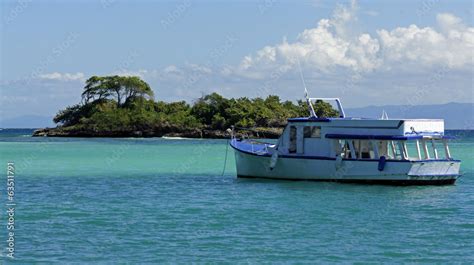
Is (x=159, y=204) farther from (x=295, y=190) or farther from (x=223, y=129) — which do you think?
(x=223, y=129)

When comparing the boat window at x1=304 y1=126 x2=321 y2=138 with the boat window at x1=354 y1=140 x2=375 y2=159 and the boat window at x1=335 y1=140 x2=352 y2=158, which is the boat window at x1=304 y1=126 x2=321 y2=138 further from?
the boat window at x1=354 y1=140 x2=375 y2=159

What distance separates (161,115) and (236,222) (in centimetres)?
10288

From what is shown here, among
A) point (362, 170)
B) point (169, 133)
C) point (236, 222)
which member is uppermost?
point (169, 133)

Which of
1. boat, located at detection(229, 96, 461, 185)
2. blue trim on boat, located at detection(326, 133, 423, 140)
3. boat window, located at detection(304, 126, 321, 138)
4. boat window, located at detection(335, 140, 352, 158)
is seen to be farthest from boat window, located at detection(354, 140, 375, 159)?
boat window, located at detection(304, 126, 321, 138)

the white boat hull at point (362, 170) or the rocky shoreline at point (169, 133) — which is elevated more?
the rocky shoreline at point (169, 133)

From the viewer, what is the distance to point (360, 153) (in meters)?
32.4

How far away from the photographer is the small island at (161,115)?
120 metres

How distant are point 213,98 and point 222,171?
8783 centimetres

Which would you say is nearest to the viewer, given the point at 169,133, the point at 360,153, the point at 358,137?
the point at 358,137

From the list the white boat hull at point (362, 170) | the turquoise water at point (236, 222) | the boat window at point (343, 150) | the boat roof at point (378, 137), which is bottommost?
the turquoise water at point (236, 222)

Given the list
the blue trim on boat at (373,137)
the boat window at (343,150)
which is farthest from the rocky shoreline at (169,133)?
the blue trim on boat at (373,137)

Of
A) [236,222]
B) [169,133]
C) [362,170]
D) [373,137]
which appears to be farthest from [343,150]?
[169,133]

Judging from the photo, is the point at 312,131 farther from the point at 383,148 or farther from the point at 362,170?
the point at 383,148

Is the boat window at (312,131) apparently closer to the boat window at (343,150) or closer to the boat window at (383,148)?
the boat window at (343,150)
